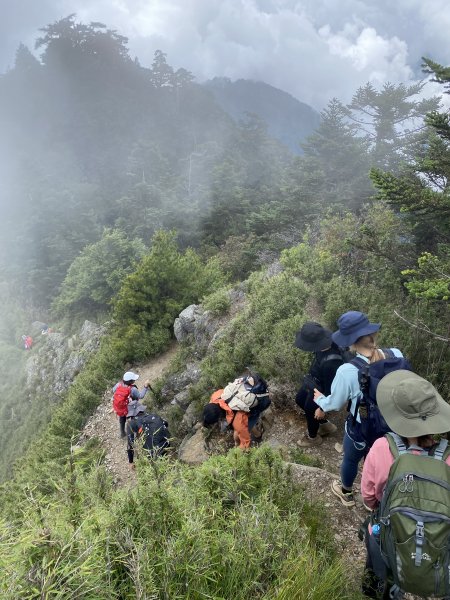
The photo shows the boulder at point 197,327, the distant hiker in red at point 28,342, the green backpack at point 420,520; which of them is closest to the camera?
the green backpack at point 420,520

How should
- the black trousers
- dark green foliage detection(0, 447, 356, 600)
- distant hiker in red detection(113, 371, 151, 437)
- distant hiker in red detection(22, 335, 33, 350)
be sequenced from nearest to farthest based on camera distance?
dark green foliage detection(0, 447, 356, 600) → distant hiker in red detection(113, 371, 151, 437) → the black trousers → distant hiker in red detection(22, 335, 33, 350)

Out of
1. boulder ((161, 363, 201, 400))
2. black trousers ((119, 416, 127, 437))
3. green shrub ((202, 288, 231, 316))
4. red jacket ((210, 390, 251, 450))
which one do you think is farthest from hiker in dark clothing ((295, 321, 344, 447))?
green shrub ((202, 288, 231, 316))

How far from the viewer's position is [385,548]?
6.61 feet

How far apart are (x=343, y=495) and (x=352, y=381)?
155cm

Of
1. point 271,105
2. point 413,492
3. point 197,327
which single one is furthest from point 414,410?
point 271,105

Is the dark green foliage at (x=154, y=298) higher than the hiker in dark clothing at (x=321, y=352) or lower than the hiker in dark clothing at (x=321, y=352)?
lower

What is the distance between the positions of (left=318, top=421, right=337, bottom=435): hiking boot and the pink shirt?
3189mm

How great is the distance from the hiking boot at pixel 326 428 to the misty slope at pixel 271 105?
71.7m

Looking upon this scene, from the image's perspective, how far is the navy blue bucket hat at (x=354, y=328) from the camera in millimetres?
3250

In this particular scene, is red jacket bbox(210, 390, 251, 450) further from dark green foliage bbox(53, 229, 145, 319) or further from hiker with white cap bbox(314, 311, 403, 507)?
dark green foliage bbox(53, 229, 145, 319)

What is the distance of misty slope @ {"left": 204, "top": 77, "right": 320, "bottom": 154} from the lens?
229 ft

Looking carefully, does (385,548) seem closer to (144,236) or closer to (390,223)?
(390,223)

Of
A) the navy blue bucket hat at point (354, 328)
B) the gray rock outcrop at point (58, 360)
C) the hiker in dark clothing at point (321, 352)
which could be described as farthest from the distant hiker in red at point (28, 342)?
the navy blue bucket hat at point (354, 328)

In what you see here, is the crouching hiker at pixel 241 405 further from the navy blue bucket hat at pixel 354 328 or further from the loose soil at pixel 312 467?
the navy blue bucket hat at pixel 354 328
